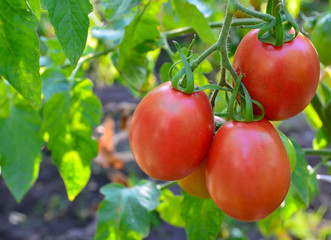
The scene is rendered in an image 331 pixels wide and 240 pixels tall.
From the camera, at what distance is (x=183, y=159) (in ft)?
1.78

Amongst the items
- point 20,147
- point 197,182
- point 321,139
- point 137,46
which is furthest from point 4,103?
point 321,139

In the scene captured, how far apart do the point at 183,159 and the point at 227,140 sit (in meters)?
0.06

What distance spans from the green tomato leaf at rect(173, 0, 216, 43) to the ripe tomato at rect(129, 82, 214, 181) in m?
0.23

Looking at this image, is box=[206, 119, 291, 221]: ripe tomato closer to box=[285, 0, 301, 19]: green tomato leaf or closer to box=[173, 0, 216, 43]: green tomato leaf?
box=[173, 0, 216, 43]: green tomato leaf

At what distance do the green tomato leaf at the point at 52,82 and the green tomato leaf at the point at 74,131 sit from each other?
15 millimetres

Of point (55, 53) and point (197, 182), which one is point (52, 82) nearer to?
point (55, 53)

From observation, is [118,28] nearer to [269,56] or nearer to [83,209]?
[269,56]

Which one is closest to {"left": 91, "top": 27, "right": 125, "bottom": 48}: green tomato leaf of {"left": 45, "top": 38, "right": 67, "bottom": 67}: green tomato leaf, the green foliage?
the green foliage

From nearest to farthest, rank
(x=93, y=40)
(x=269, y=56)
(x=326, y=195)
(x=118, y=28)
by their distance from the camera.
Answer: (x=269, y=56) < (x=118, y=28) < (x=93, y=40) < (x=326, y=195)

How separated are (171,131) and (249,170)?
11 cm

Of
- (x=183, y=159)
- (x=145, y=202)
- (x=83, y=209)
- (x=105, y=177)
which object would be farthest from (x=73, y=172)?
(x=105, y=177)

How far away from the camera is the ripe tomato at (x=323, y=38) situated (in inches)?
38.1

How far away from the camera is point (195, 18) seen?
2.47ft

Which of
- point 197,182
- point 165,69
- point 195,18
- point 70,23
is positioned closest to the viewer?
point 70,23
